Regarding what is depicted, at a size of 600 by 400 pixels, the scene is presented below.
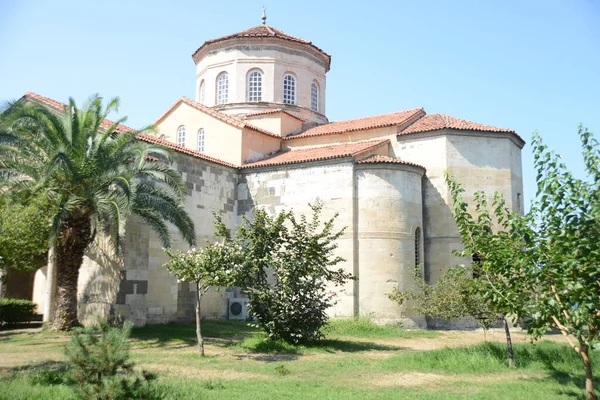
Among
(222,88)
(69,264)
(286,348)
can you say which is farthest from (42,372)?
(222,88)

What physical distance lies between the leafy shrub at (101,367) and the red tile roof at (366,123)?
17.1 m

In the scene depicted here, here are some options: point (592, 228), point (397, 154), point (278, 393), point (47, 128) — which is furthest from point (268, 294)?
point (397, 154)

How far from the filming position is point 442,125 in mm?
21469

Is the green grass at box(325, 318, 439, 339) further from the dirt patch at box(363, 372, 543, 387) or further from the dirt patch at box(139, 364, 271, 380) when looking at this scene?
the dirt patch at box(139, 364, 271, 380)

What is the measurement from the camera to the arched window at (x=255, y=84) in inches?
1025

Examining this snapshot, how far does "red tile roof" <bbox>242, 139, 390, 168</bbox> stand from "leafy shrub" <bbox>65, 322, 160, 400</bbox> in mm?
13950

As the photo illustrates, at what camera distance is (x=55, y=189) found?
46.9 feet

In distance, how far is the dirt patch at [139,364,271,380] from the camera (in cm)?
1024

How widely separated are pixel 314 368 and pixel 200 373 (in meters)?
2.32

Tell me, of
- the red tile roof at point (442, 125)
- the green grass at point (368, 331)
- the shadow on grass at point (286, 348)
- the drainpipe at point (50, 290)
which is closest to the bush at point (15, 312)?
the drainpipe at point (50, 290)

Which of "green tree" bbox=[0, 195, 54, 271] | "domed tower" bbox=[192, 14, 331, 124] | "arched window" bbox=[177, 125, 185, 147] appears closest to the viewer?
"green tree" bbox=[0, 195, 54, 271]

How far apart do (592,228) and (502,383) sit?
147 inches

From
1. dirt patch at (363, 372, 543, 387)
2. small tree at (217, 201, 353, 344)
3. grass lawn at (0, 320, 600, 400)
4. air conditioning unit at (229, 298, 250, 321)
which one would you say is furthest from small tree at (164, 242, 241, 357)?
air conditioning unit at (229, 298, 250, 321)

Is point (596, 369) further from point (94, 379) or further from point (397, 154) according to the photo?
point (397, 154)
